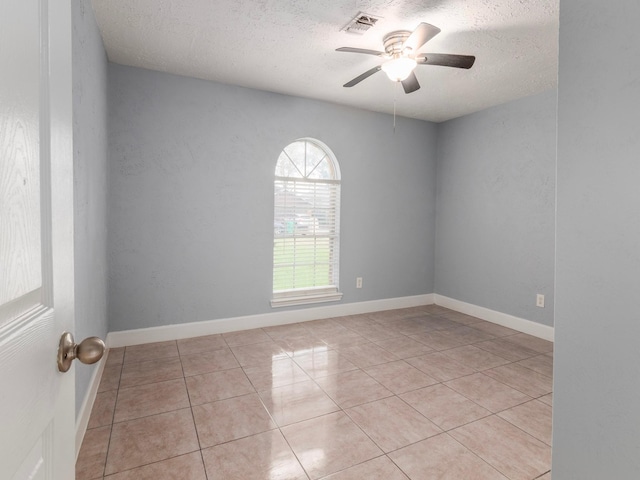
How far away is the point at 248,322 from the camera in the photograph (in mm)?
3814

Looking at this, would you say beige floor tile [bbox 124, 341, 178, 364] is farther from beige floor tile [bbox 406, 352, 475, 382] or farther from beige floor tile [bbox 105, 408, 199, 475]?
beige floor tile [bbox 406, 352, 475, 382]

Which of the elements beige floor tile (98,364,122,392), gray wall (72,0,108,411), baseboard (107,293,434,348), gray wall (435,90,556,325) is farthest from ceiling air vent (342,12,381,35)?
beige floor tile (98,364,122,392)

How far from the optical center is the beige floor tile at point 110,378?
8.30ft

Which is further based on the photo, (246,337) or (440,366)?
(246,337)

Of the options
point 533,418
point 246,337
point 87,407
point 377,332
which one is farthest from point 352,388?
point 87,407

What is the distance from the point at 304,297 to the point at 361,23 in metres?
2.83

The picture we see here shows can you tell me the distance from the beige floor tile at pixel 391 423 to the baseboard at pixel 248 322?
183cm

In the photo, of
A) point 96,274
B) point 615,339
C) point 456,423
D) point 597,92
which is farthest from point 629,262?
point 96,274

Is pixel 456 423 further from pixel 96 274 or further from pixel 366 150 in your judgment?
pixel 366 150

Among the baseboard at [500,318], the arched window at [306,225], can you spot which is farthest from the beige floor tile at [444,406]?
the arched window at [306,225]

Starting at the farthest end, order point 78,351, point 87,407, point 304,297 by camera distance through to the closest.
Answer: point 304,297, point 87,407, point 78,351

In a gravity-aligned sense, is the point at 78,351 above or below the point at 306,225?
below

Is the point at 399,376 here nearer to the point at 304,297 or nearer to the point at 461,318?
the point at 304,297

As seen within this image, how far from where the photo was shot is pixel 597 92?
104 cm
